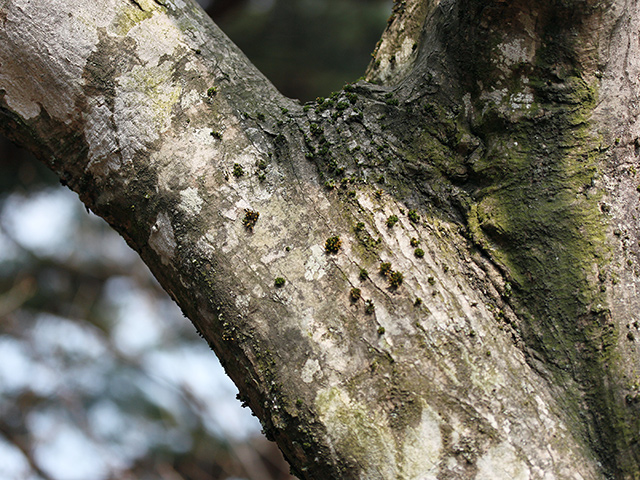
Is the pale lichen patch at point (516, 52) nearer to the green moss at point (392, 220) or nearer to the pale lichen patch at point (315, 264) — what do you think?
the green moss at point (392, 220)

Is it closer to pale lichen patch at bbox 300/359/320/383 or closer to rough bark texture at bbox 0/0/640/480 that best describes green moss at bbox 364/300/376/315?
rough bark texture at bbox 0/0/640/480

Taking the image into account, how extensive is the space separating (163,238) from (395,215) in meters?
0.48

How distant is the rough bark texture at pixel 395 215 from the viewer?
2.64 feet

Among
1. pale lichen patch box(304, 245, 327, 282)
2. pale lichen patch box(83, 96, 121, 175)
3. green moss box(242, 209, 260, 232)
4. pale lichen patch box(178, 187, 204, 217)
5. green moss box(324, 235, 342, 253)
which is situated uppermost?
pale lichen patch box(83, 96, 121, 175)

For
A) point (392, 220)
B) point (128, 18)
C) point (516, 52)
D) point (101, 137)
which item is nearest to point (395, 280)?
point (392, 220)

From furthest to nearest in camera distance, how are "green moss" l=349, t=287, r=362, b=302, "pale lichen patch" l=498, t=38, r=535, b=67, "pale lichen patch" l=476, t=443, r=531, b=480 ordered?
1. "pale lichen patch" l=498, t=38, r=535, b=67
2. "green moss" l=349, t=287, r=362, b=302
3. "pale lichen patch" l=476, t=443, r=531, b=480

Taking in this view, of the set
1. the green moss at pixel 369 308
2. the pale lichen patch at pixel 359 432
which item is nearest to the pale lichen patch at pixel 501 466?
the pale lichen patch at pixel 359 432

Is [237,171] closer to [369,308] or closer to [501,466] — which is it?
[369,308]

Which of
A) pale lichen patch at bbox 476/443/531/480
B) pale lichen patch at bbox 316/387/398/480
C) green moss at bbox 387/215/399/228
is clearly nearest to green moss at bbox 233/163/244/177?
green moss at bbox 387/215/399/228

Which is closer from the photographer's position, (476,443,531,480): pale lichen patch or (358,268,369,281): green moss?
(476,443,531,480): pale lichen patch

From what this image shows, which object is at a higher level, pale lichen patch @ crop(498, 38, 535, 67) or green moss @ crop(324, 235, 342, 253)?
pale lichen patch @ crop(498, 38, 535, 67)

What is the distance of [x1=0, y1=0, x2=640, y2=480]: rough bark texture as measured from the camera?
0.80 meters

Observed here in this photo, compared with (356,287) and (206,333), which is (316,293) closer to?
(356,287)

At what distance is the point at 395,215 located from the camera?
94cm
